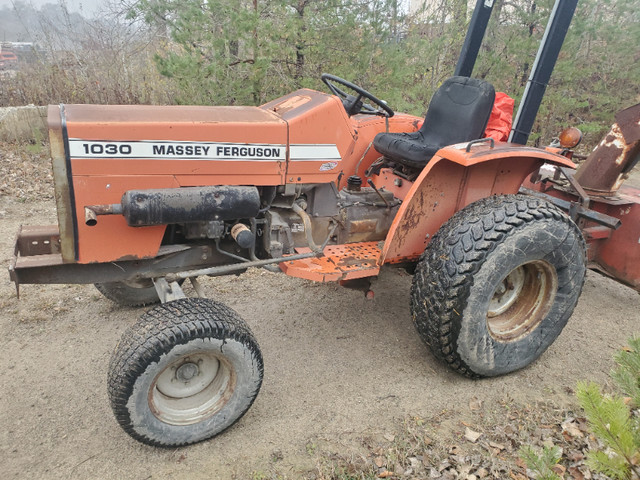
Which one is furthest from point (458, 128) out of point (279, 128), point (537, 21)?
point (537, 21)

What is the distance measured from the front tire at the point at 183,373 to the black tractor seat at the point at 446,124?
1.49 meters

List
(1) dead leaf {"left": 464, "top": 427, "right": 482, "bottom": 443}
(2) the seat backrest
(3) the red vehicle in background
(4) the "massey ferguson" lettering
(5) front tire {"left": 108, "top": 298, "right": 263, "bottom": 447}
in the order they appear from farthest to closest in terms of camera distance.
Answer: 1. (3) the red vehicle in background
2. (2) the seat backrest
3. (1) dead leaf {"left": 464, "top": 427, "right": 482, "bottom": 443}
4. (4) the "massey ferguson" lettering
5. (5) front tire {"left": 108, "top": 298, "right": 263, "bottom": 447}

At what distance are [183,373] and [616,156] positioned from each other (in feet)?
10.7

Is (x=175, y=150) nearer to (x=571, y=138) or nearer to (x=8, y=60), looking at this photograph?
(x=571, y=138)

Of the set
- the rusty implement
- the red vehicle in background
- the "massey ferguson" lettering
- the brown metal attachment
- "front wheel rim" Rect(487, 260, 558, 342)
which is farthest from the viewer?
the red vehicle in background

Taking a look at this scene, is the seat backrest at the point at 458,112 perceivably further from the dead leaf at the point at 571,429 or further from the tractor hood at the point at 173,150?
the dead leaf at the point at 571,429

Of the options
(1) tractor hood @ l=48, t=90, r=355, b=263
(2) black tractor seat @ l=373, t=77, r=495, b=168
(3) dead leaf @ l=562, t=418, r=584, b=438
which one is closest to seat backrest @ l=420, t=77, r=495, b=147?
(2) black tractor seat @ l=373, t=77, r=495, b=168

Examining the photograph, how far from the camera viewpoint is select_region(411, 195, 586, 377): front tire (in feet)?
8.20

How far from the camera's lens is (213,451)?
227 cm

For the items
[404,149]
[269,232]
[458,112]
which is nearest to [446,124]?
[458,112]

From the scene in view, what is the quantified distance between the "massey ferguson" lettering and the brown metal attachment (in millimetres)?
2406

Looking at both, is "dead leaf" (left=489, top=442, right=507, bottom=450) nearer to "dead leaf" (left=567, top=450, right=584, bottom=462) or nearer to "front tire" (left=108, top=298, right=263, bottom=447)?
"dead leaf" (left=567, top=450, right=584, bottom=462)

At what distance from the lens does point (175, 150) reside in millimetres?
2350

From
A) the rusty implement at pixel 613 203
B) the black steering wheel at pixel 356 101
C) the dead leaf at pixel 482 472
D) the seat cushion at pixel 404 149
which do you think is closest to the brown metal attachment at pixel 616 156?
the rusty implement at pixel 613 203
